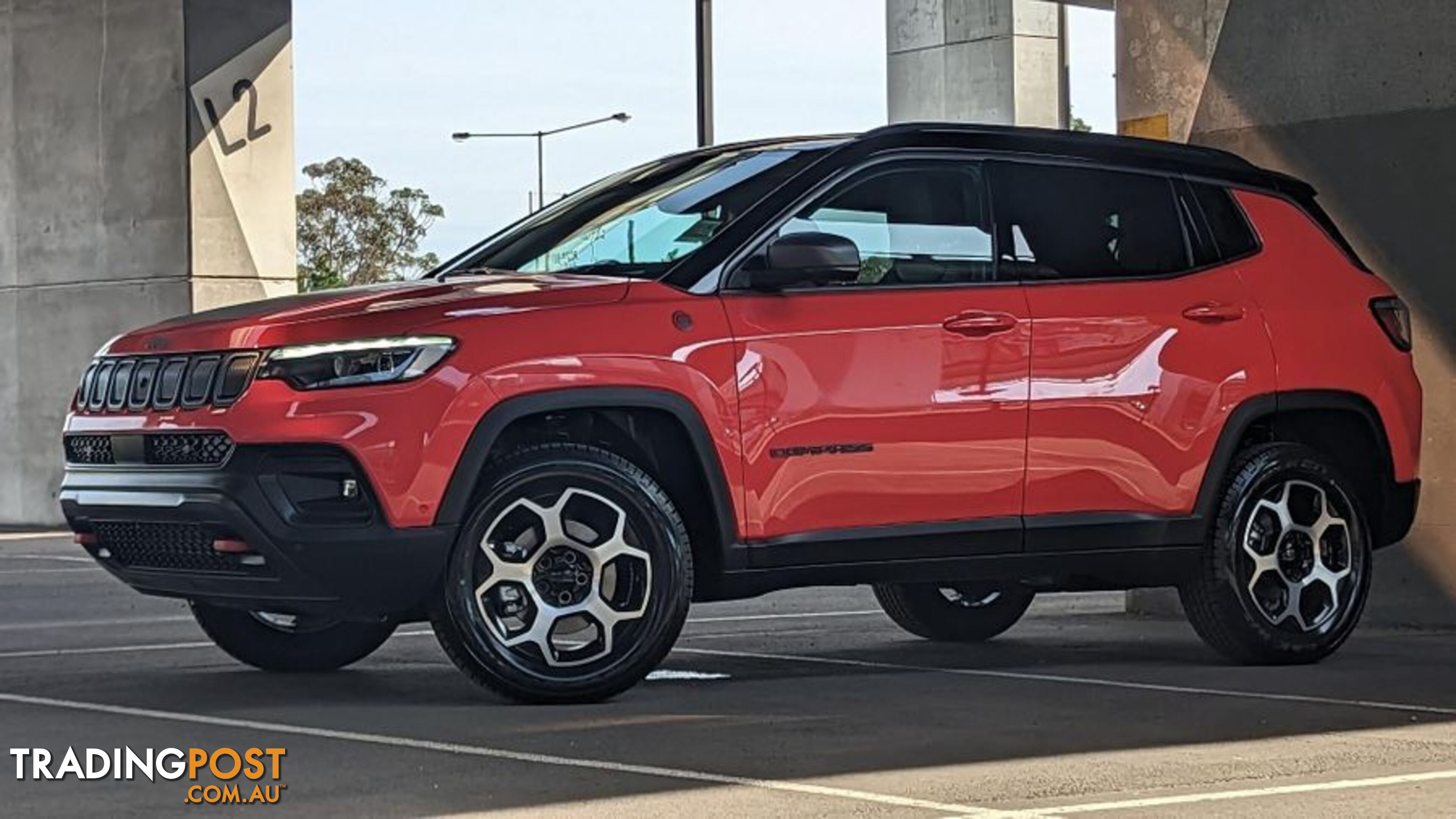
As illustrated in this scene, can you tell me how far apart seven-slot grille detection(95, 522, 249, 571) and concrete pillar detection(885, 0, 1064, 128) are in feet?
101

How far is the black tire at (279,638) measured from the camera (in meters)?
8.88

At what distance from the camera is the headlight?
746 centimetres

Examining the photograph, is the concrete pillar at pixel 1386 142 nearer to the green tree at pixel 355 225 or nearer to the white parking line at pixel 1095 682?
the white parking line at pixel 1095 682

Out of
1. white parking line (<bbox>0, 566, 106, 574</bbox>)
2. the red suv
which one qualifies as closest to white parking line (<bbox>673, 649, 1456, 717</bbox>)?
the red suv

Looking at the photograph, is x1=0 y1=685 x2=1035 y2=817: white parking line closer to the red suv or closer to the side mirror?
the red suv

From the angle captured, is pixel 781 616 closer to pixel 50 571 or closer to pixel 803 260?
pixel 803 260

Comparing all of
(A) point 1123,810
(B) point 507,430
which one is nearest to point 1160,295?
(B) point 507,430

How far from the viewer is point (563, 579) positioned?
25.4 ft

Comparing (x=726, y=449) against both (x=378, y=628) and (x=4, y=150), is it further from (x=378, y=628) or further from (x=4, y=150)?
(x=4, y=150)

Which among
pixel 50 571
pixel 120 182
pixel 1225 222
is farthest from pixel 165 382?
pixel 120 182

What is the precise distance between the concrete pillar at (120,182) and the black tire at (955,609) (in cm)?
1384

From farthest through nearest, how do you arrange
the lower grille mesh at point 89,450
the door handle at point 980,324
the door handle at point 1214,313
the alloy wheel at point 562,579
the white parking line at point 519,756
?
the door handle at point 1214,313 → the door handle at point 980,324 → the lower grille mesh at point 89,450 → the alloy wheel at point 562,579 → the white parking line at point 519,756

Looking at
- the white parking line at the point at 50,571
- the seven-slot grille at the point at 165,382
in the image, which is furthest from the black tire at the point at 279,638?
the white parking line at the point at 50,571

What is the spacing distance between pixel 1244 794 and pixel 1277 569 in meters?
3.21
